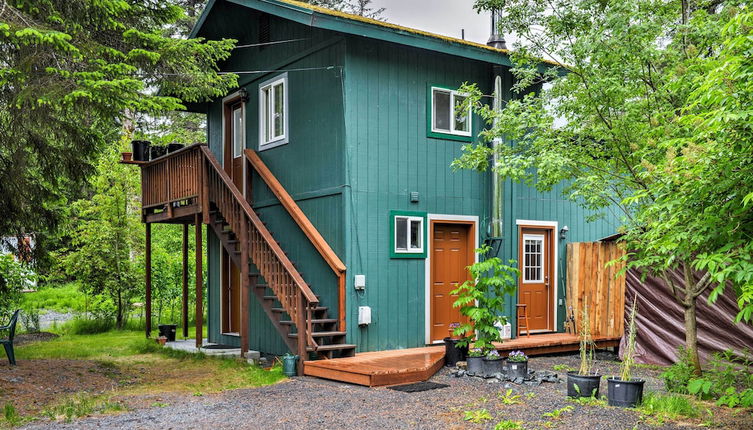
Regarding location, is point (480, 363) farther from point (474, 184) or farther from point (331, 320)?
point (474, 184)

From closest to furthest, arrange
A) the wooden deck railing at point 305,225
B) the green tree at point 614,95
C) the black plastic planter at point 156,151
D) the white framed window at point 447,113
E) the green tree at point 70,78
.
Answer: the green tree at point 614,95 < the green tree at point 70,78 < the wooden deck railing at point 305,225 < the white framed window at point 447,113 < the black plastic planter at point 156,151

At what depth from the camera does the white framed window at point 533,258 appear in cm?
1214

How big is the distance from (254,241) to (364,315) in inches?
81.2

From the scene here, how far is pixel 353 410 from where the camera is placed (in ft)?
23.1

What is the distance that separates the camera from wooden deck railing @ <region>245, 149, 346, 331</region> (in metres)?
9.75

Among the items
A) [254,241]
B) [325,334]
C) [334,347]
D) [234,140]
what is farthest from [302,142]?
[334,347]

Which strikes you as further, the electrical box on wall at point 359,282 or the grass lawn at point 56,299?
the grass lawn at point 56,299

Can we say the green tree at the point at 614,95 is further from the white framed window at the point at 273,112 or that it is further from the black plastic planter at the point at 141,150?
the black plastic planter at the point at 141,150

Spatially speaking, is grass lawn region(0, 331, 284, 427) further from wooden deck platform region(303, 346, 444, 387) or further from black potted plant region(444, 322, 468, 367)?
black potted plant region(444, 322, 468, 367)

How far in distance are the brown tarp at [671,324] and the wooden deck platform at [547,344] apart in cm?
37

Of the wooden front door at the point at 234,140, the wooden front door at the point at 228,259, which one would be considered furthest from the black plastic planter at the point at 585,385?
the wooden front door at the point at 228,259

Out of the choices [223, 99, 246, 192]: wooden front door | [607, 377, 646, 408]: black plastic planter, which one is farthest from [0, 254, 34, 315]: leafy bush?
[607, 377, 646, 408]: black plastic planter

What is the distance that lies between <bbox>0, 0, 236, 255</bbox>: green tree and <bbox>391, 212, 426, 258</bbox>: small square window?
3411mm

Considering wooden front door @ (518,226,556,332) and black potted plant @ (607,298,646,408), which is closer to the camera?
black potted plant @ (607,298,646,408)
